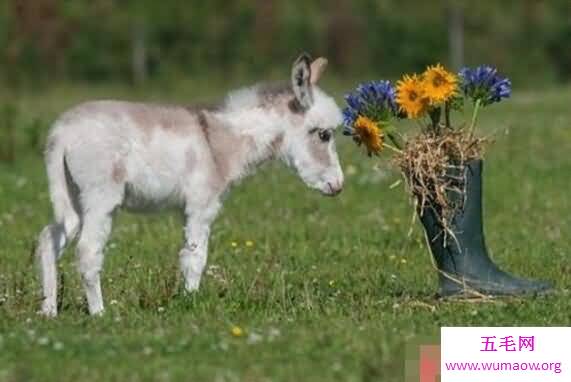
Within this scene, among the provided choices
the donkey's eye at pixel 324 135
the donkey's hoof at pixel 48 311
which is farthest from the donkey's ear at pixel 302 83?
the donkey's hoof at pixel 48 311

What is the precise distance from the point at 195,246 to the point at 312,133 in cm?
125

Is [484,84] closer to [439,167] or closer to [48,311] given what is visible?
[439,167]

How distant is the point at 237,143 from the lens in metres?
11.5

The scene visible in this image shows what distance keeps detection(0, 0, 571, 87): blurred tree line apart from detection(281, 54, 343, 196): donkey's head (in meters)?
25.9

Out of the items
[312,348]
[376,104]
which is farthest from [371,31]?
[312,348]

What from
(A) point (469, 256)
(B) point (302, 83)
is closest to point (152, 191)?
(B) point (302, 83)

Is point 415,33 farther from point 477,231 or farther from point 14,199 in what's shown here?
point 477,231

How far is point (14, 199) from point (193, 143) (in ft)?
25.2

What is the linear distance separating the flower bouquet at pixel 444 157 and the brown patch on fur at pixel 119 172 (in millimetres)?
1666

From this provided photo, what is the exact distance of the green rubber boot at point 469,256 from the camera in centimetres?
1110

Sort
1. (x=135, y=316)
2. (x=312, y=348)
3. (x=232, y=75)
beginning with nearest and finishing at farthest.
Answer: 1. (x=312, y=348)
2. (x=135, y=316)
3. (x=232, y=75)

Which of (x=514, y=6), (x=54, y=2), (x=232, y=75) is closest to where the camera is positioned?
(x=54, y=2)

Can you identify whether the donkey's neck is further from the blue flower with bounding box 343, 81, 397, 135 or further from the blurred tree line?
the blurred tree line

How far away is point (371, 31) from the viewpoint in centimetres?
4166
